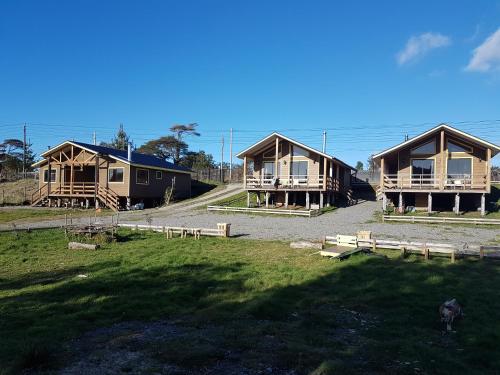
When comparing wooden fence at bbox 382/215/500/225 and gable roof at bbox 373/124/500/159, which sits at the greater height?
gable roof at bbox 373/124/500/159

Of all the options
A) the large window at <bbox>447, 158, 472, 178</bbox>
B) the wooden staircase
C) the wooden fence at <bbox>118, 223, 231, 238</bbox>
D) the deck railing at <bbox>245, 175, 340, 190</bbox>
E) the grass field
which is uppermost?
the large window at <bbox>447, 158, 472, 178</bbox>

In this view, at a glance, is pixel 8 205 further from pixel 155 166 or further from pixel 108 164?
pixel 155 166

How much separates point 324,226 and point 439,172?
39.9 feet

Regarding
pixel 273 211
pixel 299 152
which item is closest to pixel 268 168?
pixel 299 152

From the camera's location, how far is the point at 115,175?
113 ft

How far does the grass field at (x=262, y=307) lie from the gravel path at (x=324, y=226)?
501cm

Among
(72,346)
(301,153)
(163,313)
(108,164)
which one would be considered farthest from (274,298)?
(108,164)

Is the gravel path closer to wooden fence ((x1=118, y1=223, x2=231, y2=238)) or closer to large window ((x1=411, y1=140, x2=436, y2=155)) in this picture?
wooden fence ((x1=118, y1=223, x2=231, y2=238))

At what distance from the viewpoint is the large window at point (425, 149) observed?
2934 cm

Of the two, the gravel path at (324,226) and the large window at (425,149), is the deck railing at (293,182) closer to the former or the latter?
the gravel path at (324,226)

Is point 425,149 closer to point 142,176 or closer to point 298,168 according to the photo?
point 298,168

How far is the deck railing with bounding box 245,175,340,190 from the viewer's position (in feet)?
102

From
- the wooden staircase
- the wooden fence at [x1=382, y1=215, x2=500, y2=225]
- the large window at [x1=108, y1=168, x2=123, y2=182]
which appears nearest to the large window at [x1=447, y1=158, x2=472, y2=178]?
the wooden fence at [x1=382, y1=215, x2=500, y2=225]

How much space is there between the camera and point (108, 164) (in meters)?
34.7
